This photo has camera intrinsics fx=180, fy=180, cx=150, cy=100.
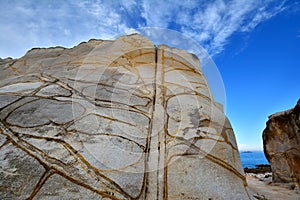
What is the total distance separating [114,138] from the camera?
2.00m

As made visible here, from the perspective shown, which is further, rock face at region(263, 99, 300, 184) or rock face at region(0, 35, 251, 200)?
rock face at region(263, 99, 300, 184)

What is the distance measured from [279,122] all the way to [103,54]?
7.79 meters

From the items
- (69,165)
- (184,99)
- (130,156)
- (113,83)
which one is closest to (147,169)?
(130,156)

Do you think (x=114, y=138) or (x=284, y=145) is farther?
(x=284, y=145)

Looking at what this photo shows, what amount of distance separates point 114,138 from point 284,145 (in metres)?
8.33

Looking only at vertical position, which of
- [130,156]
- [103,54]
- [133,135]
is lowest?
[130,156]

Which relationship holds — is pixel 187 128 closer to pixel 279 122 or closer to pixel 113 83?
pixel 113 83

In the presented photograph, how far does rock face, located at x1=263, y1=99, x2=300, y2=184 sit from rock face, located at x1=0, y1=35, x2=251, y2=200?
605 centimetres

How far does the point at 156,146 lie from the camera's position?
2080 mm

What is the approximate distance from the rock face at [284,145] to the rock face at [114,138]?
19.9 ft

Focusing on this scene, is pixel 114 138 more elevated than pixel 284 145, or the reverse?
pixel 114 138

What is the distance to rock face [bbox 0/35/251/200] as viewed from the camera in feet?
5.08

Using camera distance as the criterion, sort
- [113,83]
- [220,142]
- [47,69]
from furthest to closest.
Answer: [47,69] → [113,83] → [220,142]

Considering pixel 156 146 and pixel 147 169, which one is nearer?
pixel 147 169
